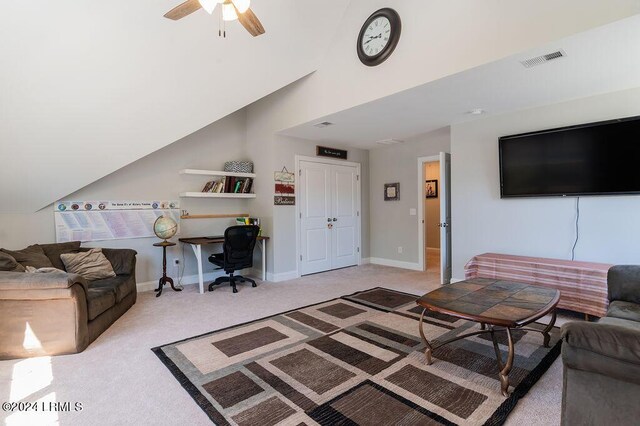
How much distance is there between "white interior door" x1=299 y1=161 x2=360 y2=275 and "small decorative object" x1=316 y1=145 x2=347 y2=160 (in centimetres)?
17

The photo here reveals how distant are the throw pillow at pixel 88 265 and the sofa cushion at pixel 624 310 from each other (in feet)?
15.3

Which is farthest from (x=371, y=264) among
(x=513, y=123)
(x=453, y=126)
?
(x=513, y=123)

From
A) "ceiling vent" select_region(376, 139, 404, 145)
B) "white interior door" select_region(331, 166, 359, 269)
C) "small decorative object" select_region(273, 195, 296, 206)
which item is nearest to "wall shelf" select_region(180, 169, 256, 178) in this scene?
"small decorative object" select_region(273, 195, 296, 206)

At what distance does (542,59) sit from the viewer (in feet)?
8.53

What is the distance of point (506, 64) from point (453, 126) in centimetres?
188

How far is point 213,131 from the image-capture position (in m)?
5.23

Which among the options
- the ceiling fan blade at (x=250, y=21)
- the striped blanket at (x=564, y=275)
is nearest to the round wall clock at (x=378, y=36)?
the ceiling fan blade at (x=250, y=21)

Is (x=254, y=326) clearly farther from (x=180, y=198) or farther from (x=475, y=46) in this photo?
(x=475, y=46)

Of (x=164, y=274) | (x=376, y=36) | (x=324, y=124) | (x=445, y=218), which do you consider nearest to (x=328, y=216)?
(x=324, y=124)

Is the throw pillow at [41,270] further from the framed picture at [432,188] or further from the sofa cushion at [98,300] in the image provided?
the framed picture at [432,188]

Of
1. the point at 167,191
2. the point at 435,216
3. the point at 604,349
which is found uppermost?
the point at 167,191

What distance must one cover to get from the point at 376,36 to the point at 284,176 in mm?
2462

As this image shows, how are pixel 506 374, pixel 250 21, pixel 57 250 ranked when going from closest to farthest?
pixel 506 374, pixel 250 21, pixel 57 250

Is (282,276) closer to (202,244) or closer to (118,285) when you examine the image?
(202,244)
